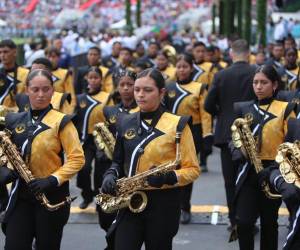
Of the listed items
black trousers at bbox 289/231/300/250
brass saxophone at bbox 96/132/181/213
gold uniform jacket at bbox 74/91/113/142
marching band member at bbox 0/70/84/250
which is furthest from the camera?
gold uniform jacket at bbox 74/91/113/142

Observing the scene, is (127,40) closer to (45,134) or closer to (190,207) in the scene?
(190,207)

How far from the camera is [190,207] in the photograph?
9570mm

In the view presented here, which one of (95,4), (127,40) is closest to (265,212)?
(127,40)

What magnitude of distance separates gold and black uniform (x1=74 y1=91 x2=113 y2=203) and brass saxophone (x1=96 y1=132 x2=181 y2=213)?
3.66 meters

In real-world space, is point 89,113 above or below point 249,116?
below

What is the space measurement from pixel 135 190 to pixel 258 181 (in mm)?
1601

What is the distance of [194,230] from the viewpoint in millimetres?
9094

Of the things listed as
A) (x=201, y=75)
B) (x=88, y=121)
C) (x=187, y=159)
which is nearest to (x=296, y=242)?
(x=187, y=159)

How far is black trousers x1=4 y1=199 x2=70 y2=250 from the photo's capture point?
19.1 ft

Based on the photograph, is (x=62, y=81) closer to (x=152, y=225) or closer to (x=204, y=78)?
(x=204, y=78)

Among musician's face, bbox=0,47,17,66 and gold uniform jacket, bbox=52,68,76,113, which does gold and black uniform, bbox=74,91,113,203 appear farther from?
gold uniform jacket, bbox=52,68,76,113

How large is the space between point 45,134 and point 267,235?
229cm

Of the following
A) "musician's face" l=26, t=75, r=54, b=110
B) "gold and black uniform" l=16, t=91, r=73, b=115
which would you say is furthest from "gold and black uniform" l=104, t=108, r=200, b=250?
"gold and black uniform" l=16, t=91, r=73, b=115

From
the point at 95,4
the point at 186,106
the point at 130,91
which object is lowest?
the point at 95,4
